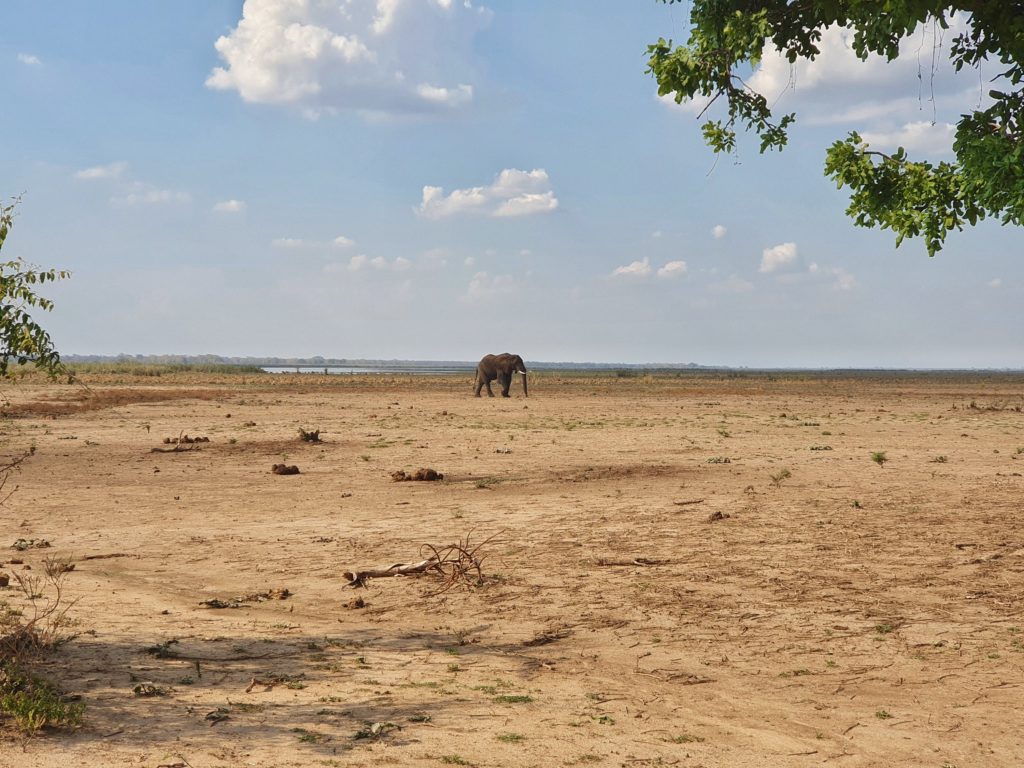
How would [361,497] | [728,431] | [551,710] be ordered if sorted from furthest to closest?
[728,431] < [361,497] < [551,710]

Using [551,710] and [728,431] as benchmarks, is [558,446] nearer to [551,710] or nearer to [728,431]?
[728,431]

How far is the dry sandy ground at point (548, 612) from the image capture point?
638 centimetres

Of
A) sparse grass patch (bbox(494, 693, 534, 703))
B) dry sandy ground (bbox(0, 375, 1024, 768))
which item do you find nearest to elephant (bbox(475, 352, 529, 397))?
dry sandy ground (bbox(0, 375, 1024, 768))

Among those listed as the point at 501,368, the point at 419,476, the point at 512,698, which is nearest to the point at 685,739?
the point at 512,698

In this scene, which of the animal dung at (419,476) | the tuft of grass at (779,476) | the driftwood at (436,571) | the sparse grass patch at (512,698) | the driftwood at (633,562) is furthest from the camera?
the animal dung at (419,476)

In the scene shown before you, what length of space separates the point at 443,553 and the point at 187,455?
12.2 metres

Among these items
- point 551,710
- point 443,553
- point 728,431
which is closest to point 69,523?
point 443,553

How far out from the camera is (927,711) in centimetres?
701

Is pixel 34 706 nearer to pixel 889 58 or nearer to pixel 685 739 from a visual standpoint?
→ pixel 685 739

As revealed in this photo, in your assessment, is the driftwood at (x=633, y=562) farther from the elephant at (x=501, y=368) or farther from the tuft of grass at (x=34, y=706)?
the elephant at (x=501, y=368)

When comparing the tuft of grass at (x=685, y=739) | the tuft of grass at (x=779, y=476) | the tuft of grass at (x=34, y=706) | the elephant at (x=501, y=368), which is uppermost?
the elephant at (x=501, y=368)

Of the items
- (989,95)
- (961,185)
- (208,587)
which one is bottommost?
(208,587)

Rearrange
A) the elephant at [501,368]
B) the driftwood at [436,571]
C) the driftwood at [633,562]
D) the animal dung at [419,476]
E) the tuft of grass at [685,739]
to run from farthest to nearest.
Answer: the elephant at [501,368] → the animal dung at [419,476] → the driftwood at [633,562] → the driftwood at [436,571] → the tuft of grass at [685,739]

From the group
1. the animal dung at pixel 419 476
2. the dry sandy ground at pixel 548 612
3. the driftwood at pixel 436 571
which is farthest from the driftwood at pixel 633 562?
the animal dung at pixel 419 476
